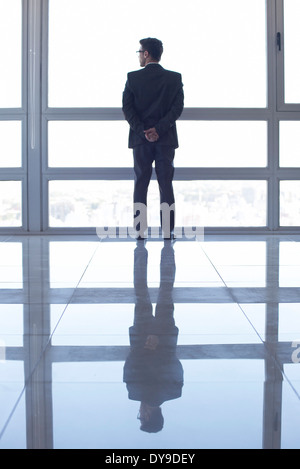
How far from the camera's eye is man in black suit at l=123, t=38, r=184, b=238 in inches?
202

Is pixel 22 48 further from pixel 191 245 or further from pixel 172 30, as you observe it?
pixel 191 245

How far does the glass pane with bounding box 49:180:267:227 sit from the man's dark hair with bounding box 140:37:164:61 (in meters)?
1.25

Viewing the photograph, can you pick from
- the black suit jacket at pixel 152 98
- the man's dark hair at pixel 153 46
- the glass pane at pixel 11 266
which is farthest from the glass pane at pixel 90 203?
the man's dark hair at pixel 153 46

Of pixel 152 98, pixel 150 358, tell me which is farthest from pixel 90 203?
pixel 150 358

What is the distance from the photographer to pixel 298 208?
6074 mm

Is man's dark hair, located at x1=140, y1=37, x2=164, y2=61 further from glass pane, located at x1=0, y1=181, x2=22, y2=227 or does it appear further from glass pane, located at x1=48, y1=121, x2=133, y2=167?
glass pane, located at x1=0, y1=181, x2=22, y2=227

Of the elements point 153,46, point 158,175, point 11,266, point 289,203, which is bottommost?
point 11,266

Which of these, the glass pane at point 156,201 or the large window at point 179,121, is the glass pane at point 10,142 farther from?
the glass pane at point 156,201

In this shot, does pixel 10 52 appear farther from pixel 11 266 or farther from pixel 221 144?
pixel 11 266

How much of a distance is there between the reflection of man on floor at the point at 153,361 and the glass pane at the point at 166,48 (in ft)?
11.6

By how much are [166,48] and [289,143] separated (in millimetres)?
1357

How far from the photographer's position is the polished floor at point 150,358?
128cm

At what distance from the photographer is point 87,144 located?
5.99 metres

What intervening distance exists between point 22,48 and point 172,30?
1309mm
